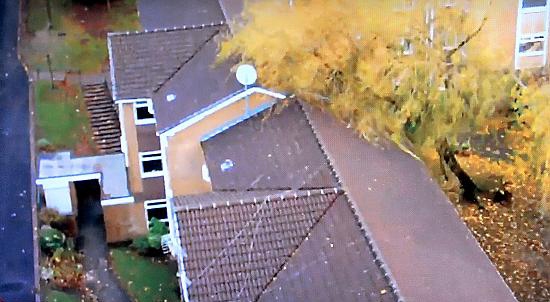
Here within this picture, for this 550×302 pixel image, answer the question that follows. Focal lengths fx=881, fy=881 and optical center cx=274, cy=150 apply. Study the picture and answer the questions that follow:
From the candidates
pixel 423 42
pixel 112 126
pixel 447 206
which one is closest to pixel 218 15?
pixel 112 126

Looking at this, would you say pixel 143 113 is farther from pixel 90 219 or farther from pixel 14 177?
pixel 14 177

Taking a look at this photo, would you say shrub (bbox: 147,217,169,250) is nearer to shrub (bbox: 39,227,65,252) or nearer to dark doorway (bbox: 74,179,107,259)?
dark doorway (bbox: 74,179,107,259)

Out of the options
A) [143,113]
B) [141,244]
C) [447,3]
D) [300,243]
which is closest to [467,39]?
[447,3]

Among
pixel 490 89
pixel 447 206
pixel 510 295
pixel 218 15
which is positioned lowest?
pixel 510 295

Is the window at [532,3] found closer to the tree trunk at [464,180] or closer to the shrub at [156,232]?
the tree trunk at [464,180]

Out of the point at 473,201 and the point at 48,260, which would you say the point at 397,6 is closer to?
the point at 473,201

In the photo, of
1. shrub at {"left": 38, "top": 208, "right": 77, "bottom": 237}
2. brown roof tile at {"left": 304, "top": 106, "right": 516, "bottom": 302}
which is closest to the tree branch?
brown roof tile at {"left": 304, "top": 106, "right": 516, "bottom": 302}

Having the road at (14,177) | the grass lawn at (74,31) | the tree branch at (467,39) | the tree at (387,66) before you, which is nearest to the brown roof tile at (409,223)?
the tree at (387,66)
